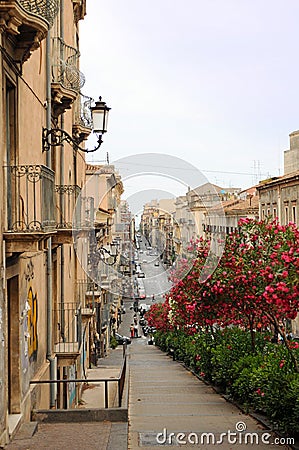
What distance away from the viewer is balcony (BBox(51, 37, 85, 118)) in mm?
15000

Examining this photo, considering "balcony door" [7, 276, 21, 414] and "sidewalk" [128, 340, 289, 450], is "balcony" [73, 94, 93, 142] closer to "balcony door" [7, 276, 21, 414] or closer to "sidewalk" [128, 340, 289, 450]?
"sidewalk" [128, 340, 289, 450]

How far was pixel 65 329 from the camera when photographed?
17.1 meters

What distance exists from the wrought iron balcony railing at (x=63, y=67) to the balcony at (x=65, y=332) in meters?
4.96

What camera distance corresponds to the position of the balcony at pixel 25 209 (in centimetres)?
894

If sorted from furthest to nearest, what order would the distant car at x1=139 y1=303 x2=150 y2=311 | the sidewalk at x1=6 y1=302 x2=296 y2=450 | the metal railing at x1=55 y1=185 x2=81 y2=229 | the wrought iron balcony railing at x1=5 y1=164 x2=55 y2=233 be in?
the distant car at x1=139 y1=303 x2=150 y2=311
the metal railing at x1=55 y1=185 x2=81 y2=229
the sidewalk at x1=6 y1=302 x2=296 y2=450
the wrought iron balcony railing at x1=5 y1=164 x2=55 y2=233

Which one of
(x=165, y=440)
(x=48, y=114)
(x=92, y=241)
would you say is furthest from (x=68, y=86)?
(x=92, y=241)

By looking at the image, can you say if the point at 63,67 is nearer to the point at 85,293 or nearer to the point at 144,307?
the point at 85,293

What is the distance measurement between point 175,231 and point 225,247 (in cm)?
741

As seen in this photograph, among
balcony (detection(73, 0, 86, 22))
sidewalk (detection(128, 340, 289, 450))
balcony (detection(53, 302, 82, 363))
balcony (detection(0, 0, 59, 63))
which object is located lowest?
sidewalk (detection(128, 340, 289, 450))

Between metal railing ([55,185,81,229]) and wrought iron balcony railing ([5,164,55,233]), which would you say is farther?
metal railing ([55,185,81,229])

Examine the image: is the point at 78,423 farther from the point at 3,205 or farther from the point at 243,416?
the point at 3,205

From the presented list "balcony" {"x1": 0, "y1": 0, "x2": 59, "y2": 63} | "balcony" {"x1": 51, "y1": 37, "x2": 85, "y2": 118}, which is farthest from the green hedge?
"balcony" {"x1": 51, "y1": 37, "x2": 85, "y2": 118}

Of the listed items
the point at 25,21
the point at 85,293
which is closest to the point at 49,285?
the point at 25,21

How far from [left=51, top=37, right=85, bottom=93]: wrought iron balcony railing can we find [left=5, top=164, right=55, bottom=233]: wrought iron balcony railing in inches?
193
